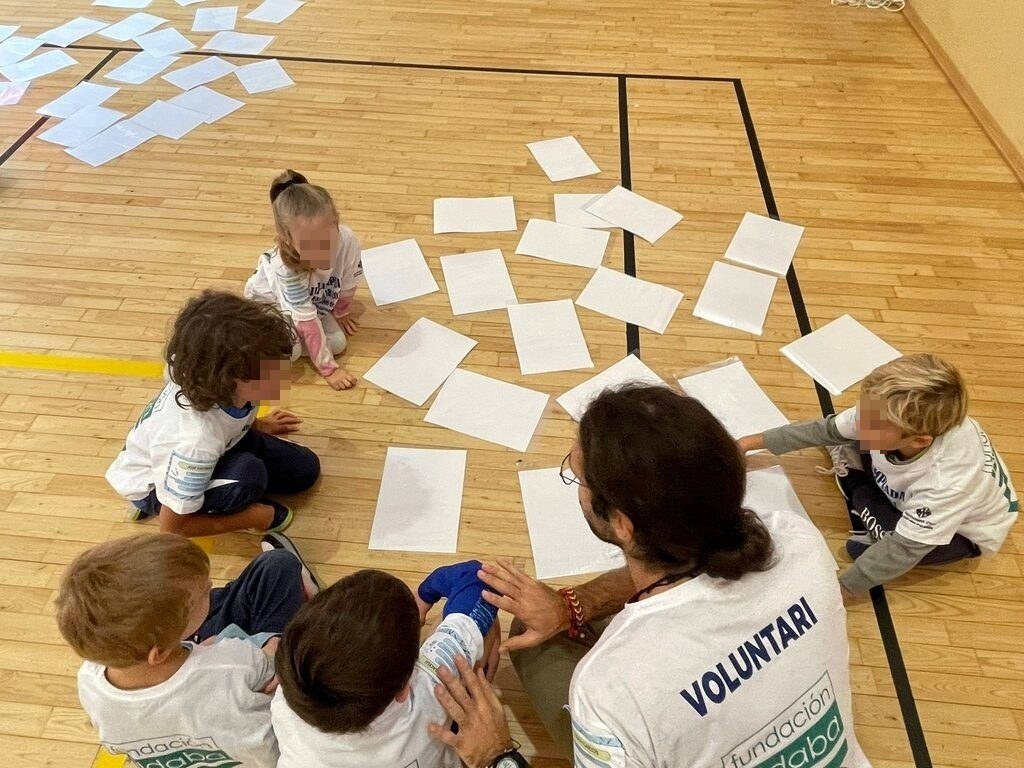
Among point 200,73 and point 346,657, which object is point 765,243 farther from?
point 200,73

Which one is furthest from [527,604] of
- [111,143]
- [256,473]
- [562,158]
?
[111,143]

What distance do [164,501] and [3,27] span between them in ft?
12.4

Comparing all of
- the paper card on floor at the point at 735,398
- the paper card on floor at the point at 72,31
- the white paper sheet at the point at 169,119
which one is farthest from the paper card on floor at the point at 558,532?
the paper card on floor at the point at 72,31

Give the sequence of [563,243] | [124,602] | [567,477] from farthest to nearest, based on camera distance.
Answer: [563,243], [567,477], [124,602]

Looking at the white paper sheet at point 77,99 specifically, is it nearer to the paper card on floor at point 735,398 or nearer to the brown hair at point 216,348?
the brown hair at point 216,348

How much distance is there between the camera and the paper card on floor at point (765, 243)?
274cm

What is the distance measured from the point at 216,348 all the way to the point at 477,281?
1.25 metres

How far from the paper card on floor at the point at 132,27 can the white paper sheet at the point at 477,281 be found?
2615 mm

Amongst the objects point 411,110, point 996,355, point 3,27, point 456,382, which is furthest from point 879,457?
point 3,27

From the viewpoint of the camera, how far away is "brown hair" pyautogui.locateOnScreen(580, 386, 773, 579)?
0.97 metres

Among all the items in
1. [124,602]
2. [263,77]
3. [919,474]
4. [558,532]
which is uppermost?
[263,77]

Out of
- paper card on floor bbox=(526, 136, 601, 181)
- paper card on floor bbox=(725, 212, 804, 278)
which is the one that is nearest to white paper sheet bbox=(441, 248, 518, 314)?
paper card on floor bbox=(526, 136, 601, 181)

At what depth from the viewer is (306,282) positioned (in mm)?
2170

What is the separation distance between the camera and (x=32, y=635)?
1.75 metres
